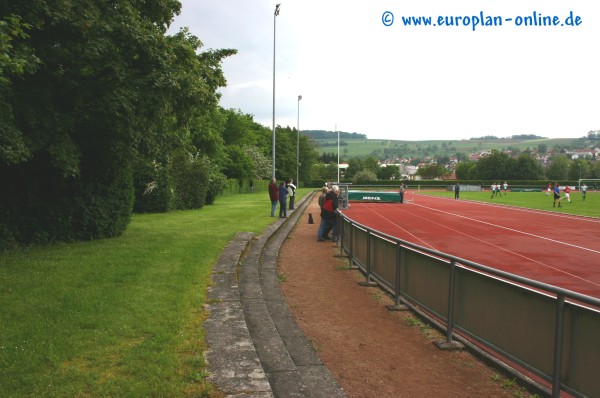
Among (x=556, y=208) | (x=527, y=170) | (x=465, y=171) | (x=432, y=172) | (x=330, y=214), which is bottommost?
(x=556, y=208)

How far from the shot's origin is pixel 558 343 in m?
4.16

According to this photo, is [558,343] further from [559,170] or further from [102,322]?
[559,170]

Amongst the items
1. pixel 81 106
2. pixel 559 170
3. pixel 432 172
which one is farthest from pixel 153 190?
pixel 559 170

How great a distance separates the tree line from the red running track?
9331mm

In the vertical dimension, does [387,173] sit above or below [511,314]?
above

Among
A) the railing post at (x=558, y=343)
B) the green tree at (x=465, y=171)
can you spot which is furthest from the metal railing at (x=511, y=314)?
the green tree at (x=465, y=171)

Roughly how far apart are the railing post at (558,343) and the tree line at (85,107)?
23.9 feet

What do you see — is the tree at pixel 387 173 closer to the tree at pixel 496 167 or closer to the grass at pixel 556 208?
the tree at pixel 496 167

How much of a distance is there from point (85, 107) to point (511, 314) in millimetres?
10138

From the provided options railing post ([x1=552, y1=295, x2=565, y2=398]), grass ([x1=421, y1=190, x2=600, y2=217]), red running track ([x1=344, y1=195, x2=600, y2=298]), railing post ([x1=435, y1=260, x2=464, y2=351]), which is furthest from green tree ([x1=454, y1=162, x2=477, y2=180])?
railing post ([x1=552, y1=295, x2=565, y2=398])

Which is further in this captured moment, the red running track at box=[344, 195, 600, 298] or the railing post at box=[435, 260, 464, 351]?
the red running track at box=[344, 195, 600, 298]

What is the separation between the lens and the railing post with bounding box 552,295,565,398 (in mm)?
4145

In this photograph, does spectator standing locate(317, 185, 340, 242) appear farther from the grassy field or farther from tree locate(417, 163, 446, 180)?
tree locate(417, 163, 446, 180)

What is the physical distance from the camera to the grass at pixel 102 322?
4.12 metres
